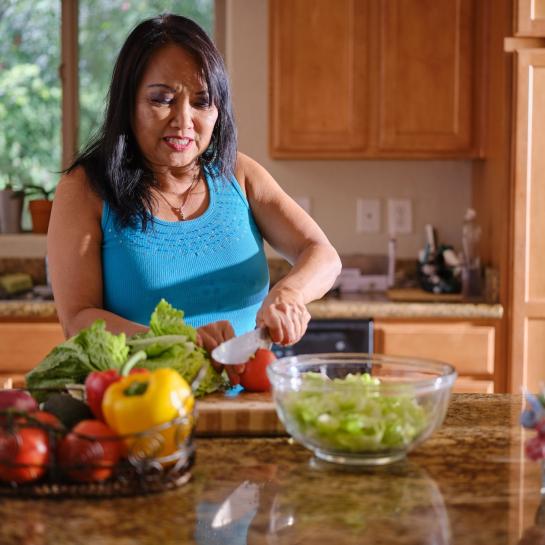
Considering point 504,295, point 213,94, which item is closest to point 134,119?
point 213,94

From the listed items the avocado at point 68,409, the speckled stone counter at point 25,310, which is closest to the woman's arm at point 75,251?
the avocado at point 68,409

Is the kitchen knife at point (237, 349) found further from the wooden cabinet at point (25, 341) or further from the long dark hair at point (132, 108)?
the wooden cabinet at point (25, 341)

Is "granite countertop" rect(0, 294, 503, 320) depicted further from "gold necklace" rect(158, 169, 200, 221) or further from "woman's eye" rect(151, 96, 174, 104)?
"woman's eye" rect(151, 96, 174, 104)

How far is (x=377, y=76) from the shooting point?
371cm

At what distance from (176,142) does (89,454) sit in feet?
3.04

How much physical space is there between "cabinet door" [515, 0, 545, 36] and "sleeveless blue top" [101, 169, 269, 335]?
1.73 meters

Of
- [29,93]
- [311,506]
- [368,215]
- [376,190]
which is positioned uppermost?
[29,93]

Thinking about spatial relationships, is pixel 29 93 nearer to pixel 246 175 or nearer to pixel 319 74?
pixel 319 74

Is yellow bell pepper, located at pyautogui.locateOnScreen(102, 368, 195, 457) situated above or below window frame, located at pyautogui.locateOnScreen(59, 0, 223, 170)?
below

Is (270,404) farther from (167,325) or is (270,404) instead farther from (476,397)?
(476,397)

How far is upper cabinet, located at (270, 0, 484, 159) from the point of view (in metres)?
3.67

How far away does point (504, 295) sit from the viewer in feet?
11.4

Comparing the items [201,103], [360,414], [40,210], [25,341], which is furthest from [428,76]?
[360,414]

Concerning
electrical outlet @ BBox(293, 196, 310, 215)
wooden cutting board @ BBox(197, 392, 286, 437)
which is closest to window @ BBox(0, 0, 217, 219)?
electrical outlet @ BBox(293, 196, 310, 215)
